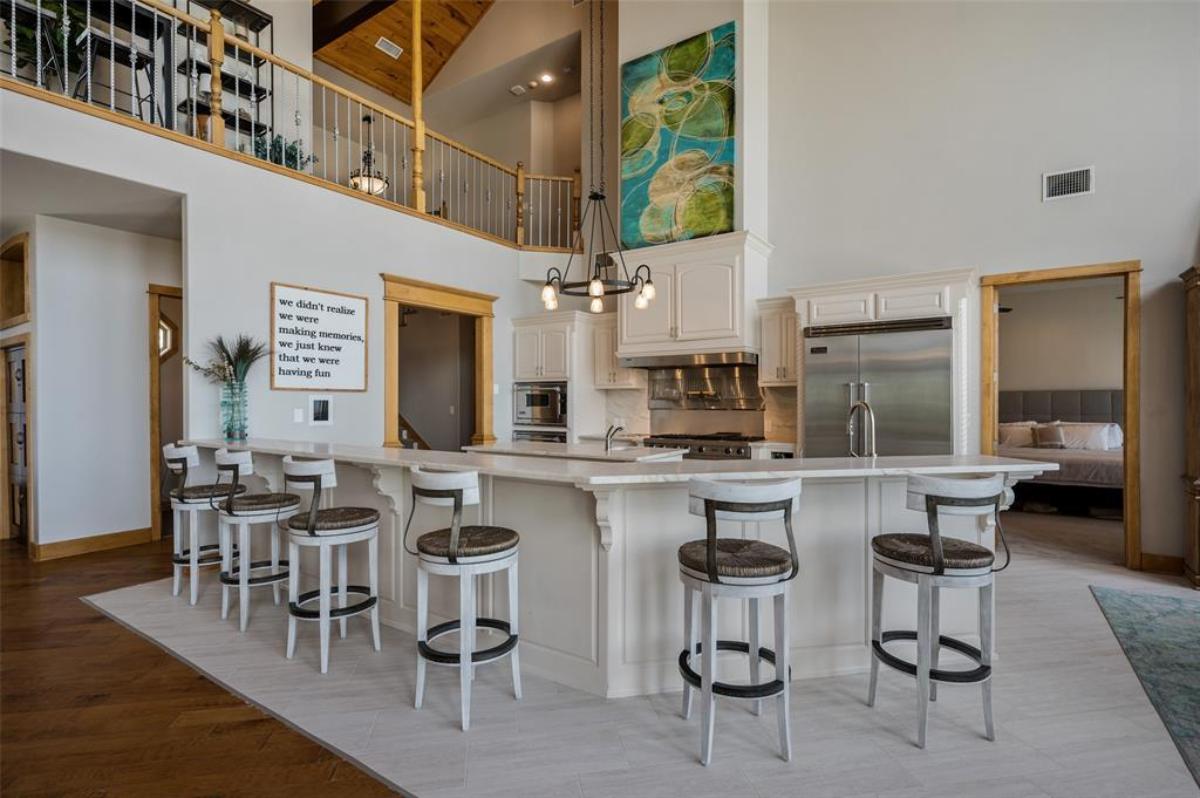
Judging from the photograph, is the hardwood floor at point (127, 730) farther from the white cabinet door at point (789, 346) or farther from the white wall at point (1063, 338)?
the white wall at point (1063, 338)

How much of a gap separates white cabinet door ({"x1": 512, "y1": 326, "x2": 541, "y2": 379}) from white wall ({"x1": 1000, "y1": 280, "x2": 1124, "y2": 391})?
266 inches

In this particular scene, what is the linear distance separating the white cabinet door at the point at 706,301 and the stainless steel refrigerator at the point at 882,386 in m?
0.82

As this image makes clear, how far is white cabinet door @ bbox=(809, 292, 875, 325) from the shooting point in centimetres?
483

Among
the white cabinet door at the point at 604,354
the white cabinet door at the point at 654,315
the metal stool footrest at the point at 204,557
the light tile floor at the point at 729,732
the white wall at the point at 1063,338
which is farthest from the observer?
the white wall at the point at 1063,338

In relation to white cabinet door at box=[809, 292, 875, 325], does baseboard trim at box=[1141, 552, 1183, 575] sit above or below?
below

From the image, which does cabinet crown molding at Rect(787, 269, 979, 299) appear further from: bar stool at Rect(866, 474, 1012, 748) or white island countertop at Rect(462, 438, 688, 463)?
bar stool at Rect(866, 474, 1012, 748)

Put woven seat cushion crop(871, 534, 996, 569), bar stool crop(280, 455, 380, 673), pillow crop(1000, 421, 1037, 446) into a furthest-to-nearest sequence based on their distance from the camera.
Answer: pillow crop(1000, 421, 1037, 446) < bar stool crop(280, 455, 380, 673) < woven seat cushion crop(871, 534, 996, 569)

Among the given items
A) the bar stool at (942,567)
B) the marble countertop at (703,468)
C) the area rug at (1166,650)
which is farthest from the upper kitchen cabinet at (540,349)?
the area rug at (1166,650)

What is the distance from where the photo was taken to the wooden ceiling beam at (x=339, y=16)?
7.66 meters

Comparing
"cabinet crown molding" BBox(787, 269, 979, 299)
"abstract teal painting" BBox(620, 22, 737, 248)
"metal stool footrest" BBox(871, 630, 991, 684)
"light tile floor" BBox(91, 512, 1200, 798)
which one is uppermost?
"abstract teal painting" BBox(620, 22, 737, 248)

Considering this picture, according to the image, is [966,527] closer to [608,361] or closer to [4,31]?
[608,361]

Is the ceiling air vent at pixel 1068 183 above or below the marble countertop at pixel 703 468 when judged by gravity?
above

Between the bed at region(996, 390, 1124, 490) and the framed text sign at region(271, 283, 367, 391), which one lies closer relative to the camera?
the framed text sign at region(271, 283, 367, 391)

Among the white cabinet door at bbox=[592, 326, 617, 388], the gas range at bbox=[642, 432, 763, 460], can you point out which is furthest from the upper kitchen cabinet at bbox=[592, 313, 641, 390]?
the gas range at bbox=[642, 432, 763, 460]
